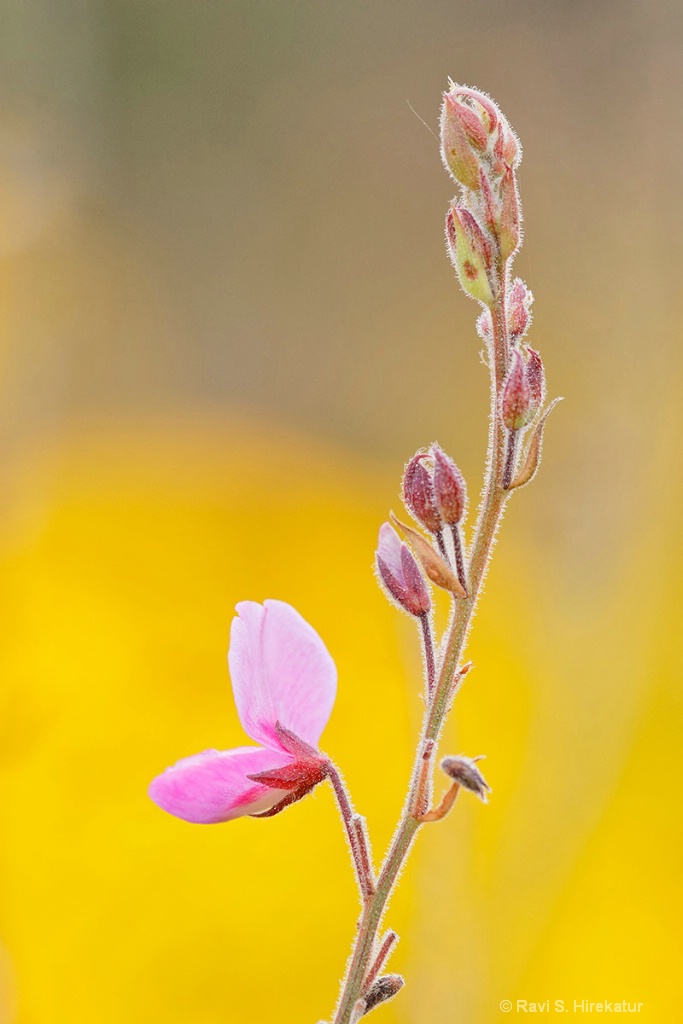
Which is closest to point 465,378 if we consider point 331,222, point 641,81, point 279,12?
point 331,222

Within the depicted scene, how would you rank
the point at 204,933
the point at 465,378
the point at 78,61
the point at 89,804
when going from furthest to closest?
the point at 465,378 → the point at 78,61 → the point at 89,804 → the point at 204,933

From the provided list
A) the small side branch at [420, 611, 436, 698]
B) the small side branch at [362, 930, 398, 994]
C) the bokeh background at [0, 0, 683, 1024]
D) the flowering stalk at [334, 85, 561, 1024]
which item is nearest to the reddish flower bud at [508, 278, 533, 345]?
the flowering stalk at [334, 85, 561, 1024]

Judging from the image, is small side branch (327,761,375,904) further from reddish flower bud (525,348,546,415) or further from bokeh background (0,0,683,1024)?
bokeh background (0,0,683,1024)

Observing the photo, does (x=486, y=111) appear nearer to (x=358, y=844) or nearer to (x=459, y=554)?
(x=459, y=554)

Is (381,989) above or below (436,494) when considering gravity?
below

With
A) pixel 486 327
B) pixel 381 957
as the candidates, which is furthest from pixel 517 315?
pixel 381 957

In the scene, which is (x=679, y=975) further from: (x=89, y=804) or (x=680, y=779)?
(x=89, y=804)
